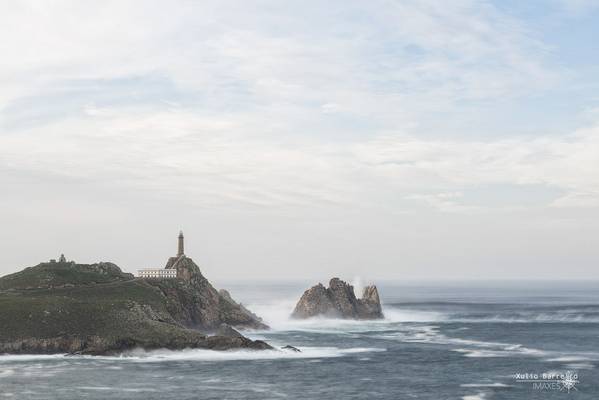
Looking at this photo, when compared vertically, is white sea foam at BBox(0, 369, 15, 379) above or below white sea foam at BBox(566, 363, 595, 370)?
above

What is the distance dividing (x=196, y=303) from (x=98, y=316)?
36.4m

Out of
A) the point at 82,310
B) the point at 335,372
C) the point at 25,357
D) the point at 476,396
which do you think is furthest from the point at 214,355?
the point at 476,396

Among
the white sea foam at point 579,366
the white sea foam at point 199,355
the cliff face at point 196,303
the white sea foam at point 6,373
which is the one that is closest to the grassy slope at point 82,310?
the cliff face at point 196,303

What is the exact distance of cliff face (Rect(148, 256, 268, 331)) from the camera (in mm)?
160250

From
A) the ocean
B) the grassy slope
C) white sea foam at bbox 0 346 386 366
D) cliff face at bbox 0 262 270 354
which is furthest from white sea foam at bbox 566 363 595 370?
the grassy slope

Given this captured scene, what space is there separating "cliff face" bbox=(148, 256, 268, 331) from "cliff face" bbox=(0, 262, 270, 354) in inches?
12.7

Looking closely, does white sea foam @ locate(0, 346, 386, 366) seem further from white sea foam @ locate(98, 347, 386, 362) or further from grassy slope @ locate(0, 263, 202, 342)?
grassy slope @ locate(0, 263, 202, 342)

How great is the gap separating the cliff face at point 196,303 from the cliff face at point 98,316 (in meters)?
0.32

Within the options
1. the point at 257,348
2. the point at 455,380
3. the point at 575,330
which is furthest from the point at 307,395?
the point at 575,330

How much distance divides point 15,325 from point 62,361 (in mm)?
18622

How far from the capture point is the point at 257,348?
12688cm

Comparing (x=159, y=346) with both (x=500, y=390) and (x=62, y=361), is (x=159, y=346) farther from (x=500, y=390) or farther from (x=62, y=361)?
(x=500, y=390)

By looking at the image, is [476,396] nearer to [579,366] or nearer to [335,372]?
[335,372]

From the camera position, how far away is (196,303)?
166000mm
